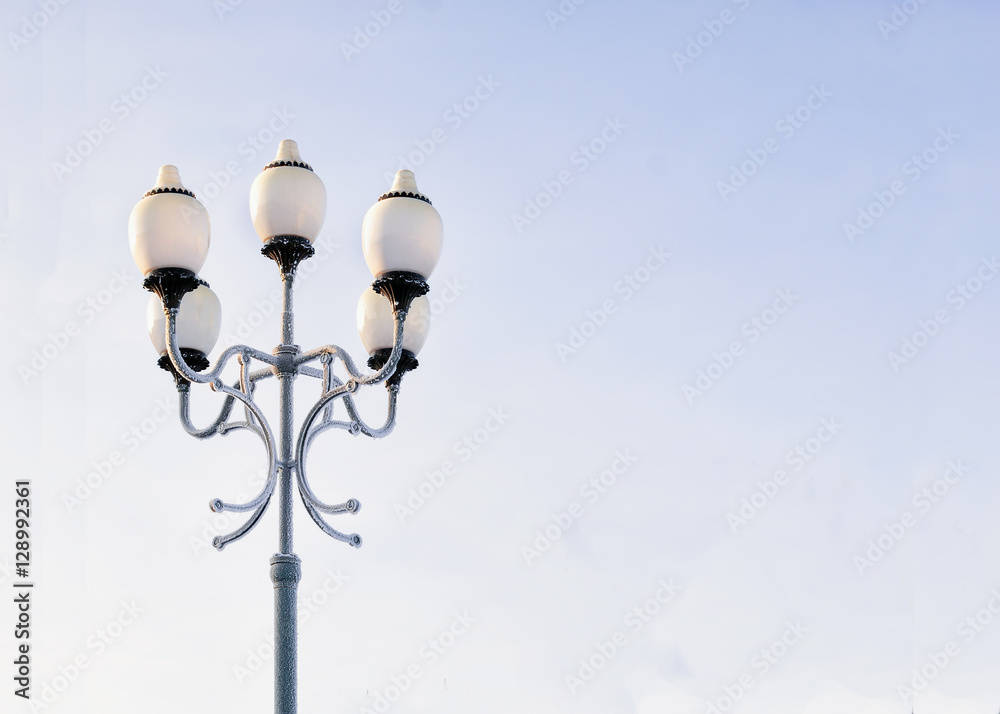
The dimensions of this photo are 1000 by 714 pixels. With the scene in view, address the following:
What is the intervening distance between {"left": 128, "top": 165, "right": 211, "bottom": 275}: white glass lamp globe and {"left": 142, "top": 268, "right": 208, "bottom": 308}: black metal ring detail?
30mm

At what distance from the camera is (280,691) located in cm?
626

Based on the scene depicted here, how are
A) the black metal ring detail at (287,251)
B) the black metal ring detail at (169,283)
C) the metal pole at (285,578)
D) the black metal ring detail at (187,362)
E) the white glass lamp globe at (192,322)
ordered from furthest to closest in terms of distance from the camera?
the white glass lamp globe at (192,322) → the black metal ring detail at (187,362) → the black metal ring detail at (287,251) → the black metal ring detail at (169,283) → the metal pole at (285,578)

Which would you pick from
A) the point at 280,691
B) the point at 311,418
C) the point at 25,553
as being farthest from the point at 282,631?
the point at 25,553

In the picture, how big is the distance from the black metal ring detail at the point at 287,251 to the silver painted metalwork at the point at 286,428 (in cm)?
6

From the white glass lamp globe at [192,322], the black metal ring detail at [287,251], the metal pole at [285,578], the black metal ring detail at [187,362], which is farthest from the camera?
the white glass lamp globe at [192,322]

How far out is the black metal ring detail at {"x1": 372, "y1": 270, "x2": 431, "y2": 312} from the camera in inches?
262

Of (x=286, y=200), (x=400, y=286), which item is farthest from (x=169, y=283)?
(x=400, y=286)

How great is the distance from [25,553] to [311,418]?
18.2ft

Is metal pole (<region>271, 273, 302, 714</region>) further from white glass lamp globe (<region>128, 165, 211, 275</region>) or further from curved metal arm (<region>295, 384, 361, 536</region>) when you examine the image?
white glass lamp globe (<region>128, 165, 211, 275</region>)

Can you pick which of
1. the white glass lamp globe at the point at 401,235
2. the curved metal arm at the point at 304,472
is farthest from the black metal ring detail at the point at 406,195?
the curved metal arm at the point at 304,472

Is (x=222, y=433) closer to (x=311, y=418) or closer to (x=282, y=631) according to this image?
(x=311, y=418)

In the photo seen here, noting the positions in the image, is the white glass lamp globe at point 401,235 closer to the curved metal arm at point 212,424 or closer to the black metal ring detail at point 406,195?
the black metal ring detail at point 406,195

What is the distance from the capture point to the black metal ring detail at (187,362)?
24.0ft

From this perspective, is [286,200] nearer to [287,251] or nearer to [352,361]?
[287,251]
